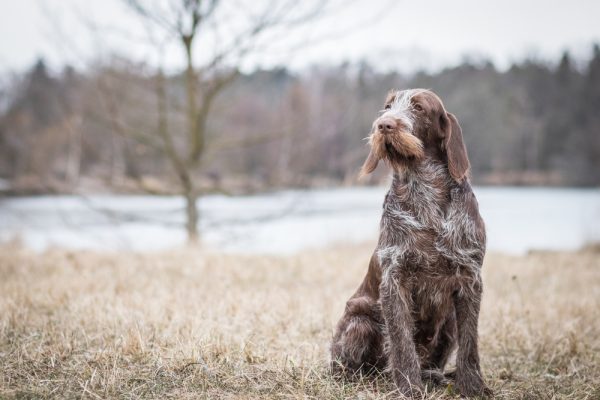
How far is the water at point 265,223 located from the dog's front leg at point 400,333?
6633 mm

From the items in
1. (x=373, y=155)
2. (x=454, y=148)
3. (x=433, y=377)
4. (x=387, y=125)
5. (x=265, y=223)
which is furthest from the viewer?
(x=265, y=223)

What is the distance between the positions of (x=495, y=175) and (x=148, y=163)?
79.3 ft

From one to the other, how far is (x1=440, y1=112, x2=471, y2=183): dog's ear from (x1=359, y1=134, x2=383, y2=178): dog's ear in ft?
1.24

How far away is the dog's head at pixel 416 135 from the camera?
2.75 metres

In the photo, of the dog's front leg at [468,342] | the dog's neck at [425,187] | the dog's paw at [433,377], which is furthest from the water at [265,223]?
the dog's neck at [425,187]

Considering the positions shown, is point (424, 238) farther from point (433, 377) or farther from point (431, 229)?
point (433, 377)

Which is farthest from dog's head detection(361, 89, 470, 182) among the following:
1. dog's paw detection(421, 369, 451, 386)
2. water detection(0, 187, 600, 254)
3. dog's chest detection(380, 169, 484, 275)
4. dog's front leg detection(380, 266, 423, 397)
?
water detection(0, 187, 600, 254)

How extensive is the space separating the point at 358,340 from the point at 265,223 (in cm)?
1254

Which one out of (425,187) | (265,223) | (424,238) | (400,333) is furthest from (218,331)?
→ (265,223)

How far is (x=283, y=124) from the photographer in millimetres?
11945

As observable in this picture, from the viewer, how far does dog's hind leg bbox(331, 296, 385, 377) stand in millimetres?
3059

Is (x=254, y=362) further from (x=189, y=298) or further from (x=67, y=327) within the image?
(x=189, y=298)

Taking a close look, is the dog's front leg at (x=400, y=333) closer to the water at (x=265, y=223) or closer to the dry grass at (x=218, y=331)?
the dry grass at (x=218, y=331)

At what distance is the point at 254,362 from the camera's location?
3221mm
